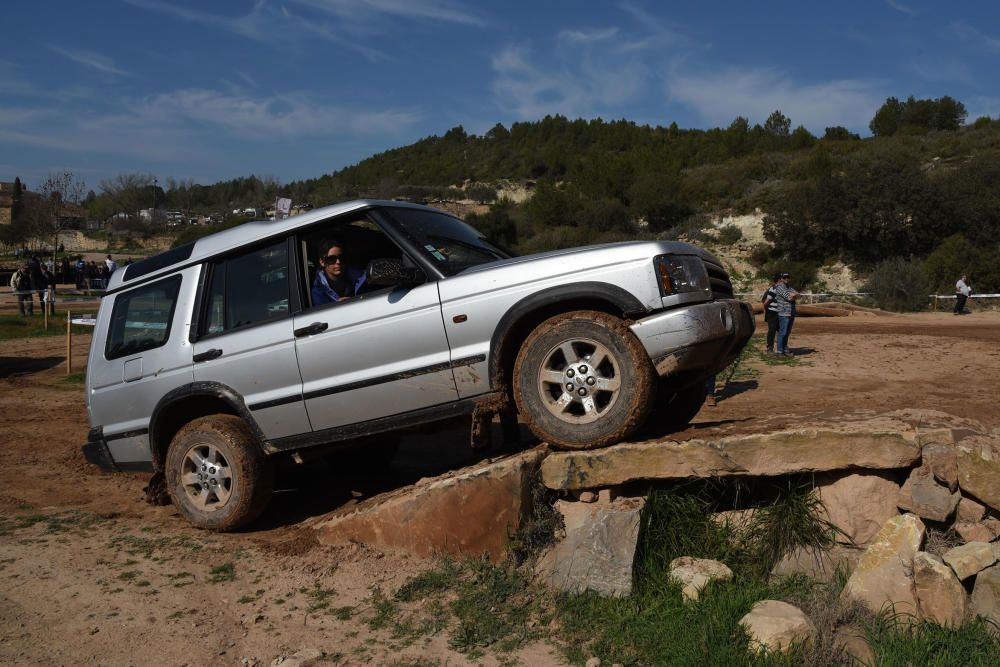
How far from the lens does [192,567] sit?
17.3 feet

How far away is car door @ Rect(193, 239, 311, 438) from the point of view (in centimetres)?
540

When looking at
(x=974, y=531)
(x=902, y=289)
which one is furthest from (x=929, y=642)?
(x=902, y=289)

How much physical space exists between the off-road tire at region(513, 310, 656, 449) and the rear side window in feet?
9.43

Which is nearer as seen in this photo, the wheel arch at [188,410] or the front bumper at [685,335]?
the front bumper at [685,335]

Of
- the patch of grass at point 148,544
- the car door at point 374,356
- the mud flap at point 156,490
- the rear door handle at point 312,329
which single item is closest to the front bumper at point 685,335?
the car door at point 374,356

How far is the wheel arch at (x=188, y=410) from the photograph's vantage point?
5602 millimetres

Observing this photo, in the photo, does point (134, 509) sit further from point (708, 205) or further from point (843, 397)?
point (708, 205)

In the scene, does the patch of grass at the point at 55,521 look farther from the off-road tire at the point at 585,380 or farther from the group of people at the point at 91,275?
the group of people at the point at 91,275

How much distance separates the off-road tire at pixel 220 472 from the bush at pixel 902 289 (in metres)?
23.9

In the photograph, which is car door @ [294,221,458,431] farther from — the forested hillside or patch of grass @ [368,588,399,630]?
the forested hillside

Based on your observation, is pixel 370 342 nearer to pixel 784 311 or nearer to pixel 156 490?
pixel 156 490

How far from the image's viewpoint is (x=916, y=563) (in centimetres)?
410

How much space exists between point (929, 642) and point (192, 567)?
4344 millimetres

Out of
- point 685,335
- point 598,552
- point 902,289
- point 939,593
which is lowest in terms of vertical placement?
point 902,289
